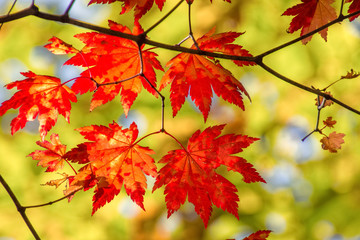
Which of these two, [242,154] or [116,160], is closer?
[116,160]

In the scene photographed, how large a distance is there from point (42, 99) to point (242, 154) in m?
1.58

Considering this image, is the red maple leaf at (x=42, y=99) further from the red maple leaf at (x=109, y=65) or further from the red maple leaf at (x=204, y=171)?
the red maple leaf at (x=204, y=171)

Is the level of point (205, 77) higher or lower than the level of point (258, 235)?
higher

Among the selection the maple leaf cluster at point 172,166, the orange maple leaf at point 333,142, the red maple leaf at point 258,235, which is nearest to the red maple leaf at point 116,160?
the maple leaf cluster at point 172,166

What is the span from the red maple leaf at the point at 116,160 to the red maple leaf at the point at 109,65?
0.23 ft

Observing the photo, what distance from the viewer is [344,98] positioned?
2303 millimetres

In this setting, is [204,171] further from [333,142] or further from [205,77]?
[333,142]

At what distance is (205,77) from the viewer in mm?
925

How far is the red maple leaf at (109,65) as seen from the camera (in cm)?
92

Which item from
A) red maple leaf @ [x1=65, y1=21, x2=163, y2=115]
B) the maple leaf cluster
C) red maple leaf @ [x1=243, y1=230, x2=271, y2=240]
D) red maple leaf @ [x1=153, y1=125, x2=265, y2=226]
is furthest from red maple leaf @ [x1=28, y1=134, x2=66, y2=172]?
red maple leaf @ [x1=243, y1=230, x2=271, y2=240]

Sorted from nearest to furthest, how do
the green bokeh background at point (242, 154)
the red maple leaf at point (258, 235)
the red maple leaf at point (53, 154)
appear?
the red maple leaf at point (258, 235), the red maple leaf at point (53, 154), the green bokeh background at point (242, 154)

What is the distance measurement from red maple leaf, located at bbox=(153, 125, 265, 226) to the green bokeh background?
4.32ft

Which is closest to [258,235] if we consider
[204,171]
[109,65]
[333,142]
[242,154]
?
[204,171]

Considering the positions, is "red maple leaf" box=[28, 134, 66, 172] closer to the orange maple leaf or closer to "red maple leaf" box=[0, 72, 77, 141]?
"red maple leaf" box=[0, 72, 77, 141]
